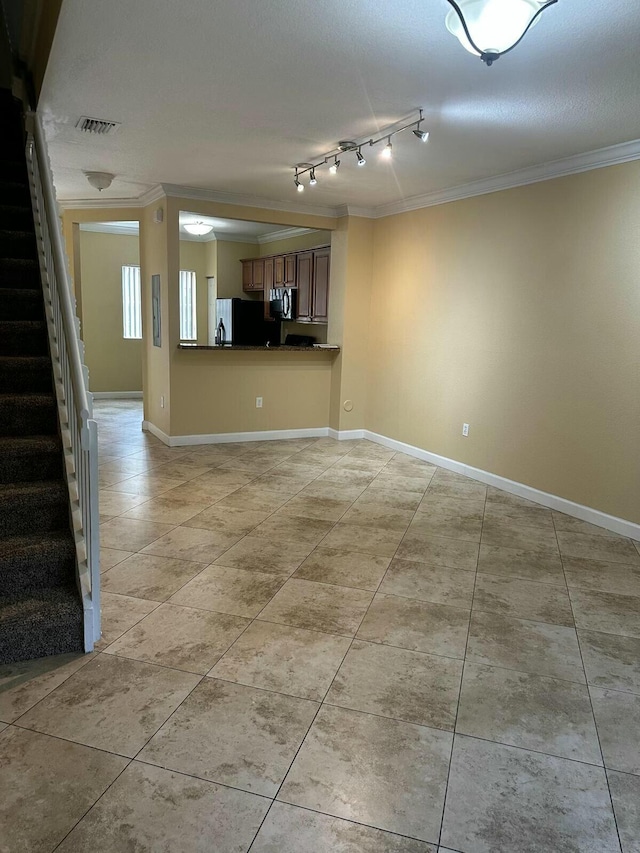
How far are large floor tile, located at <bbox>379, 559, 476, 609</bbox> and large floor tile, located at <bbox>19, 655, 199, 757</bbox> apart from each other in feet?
4.06

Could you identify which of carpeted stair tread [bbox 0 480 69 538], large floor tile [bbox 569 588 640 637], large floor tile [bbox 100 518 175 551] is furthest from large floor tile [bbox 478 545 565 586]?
carpeted stair tread [bbox 0 480 69 538]

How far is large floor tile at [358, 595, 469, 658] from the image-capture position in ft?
8.11

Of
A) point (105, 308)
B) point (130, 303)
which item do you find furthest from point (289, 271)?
point (105, 308)

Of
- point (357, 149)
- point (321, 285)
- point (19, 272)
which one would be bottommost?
point (19, 272)

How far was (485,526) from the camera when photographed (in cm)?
393

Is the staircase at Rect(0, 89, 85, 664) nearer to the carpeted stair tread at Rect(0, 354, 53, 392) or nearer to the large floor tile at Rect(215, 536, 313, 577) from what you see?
the carpeted stair tread at Rect(0, 354, 53, 392)

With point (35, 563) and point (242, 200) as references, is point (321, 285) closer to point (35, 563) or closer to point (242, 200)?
point (242, 200)

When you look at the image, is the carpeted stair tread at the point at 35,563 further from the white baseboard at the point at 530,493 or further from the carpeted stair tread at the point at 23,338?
the white baseboard at the point at 530,493

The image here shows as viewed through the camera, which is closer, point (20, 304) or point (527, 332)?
point (20, 304)

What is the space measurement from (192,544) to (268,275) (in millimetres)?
5338

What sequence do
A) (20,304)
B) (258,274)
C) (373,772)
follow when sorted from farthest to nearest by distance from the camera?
(258,274), (20,304), (373,772)

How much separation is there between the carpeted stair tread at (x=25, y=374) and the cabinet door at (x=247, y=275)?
18.5 feet

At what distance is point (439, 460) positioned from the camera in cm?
547

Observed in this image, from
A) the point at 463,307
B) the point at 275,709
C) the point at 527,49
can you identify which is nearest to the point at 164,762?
the point at 275,709
